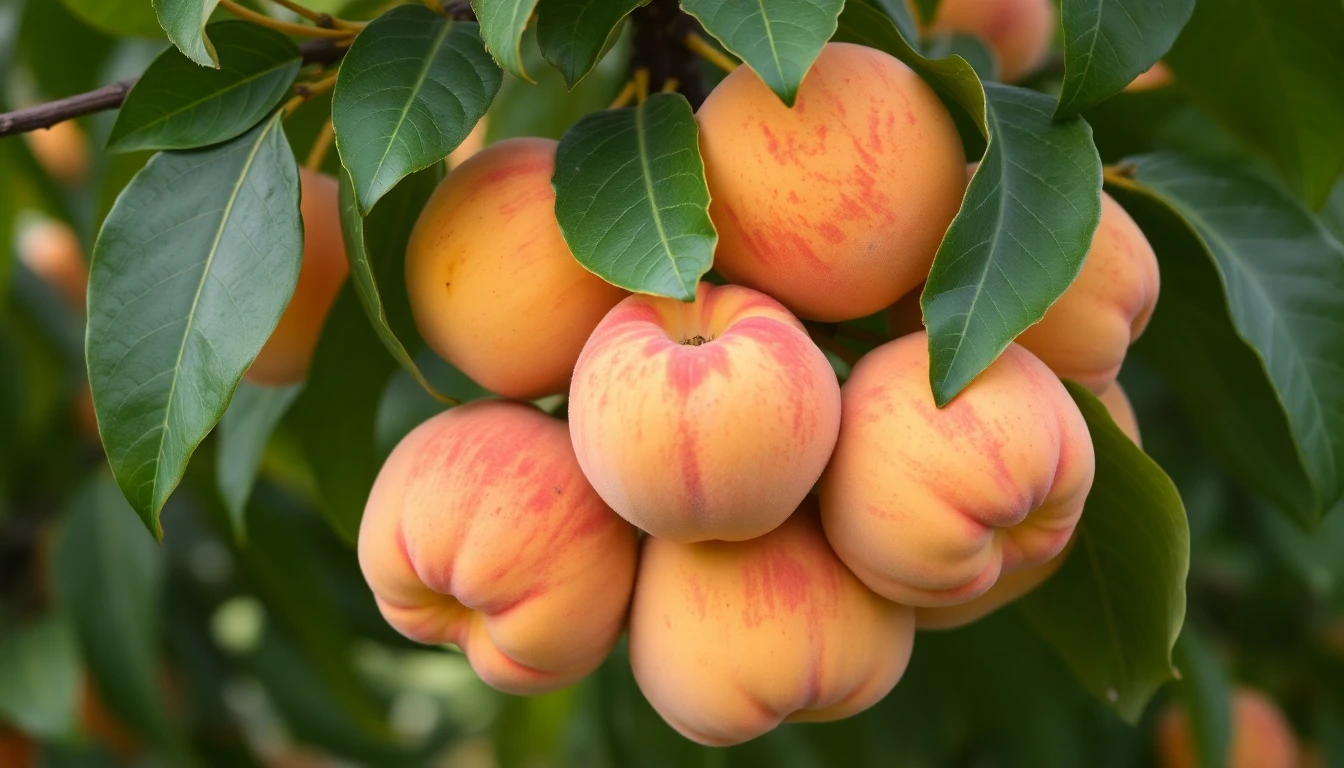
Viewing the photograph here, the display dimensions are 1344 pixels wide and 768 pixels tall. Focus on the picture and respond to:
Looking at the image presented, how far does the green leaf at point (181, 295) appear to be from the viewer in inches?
26.1

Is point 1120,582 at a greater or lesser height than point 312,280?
lesser

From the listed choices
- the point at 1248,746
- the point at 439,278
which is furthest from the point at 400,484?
the point at 1248,746

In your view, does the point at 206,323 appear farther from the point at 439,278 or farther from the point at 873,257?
the point at 873,257

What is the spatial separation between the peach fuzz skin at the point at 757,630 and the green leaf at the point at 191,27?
0.35 m

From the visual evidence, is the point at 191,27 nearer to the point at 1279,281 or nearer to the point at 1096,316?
the point at 1096,316

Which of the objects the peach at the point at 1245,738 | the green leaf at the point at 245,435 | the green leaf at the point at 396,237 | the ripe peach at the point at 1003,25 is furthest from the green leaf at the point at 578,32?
the peach at the point at 1245,738

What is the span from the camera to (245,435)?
992mm

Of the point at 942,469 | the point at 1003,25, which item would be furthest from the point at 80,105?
the point at 1003,25

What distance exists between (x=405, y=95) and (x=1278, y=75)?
2.05 ft

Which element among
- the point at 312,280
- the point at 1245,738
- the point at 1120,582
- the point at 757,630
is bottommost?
the point at 1245,738

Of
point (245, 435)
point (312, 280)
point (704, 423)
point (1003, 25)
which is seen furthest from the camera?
point (1003, 25)

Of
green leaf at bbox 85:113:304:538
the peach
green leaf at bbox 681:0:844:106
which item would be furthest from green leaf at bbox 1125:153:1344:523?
the peach

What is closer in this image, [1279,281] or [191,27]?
[191,27]

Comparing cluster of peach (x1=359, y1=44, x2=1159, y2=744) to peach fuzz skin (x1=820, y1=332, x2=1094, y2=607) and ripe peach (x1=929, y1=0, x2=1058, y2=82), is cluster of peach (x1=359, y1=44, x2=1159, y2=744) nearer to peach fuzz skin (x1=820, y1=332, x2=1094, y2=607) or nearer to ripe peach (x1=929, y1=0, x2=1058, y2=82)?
peach fuzz skin (x1=820, y1=332, x2=1094, y2=607)
